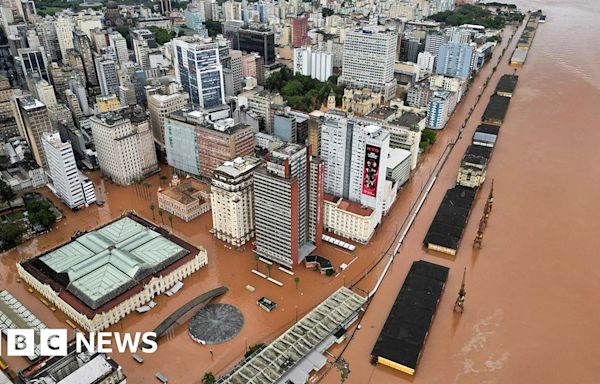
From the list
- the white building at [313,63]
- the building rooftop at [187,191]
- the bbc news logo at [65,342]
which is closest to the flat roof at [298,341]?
the bbc news logo at [65,342]

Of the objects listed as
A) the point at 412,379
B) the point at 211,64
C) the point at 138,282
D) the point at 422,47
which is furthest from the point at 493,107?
the point at 138,282

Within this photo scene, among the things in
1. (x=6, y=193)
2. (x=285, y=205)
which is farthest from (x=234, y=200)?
(x=6, y=193)

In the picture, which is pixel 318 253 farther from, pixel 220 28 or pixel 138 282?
pixel 220 28

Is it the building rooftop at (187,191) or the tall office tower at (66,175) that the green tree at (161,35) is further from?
the building rooftop at (187,191)

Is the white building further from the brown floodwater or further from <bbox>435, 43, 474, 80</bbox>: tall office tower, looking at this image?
the brown floodwater

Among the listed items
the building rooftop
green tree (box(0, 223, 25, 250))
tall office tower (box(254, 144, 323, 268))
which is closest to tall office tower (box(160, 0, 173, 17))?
the building rooftop

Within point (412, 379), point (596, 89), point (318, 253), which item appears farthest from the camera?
point (596, 89)
